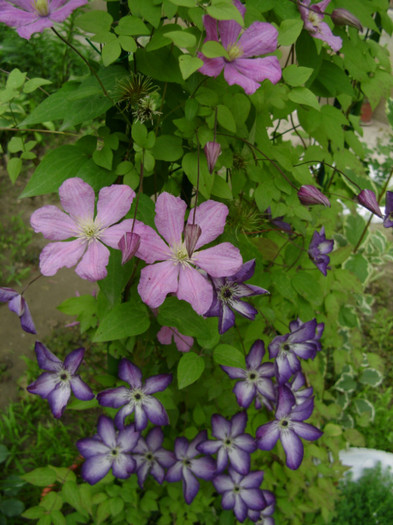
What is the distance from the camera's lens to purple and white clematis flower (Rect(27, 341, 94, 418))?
869 mm

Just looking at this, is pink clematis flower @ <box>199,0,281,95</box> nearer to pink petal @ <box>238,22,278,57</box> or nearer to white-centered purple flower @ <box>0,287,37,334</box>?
pink petal @ <box>238,22,278,57</box>

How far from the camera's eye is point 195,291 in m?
0.60

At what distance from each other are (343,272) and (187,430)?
1.82 feet

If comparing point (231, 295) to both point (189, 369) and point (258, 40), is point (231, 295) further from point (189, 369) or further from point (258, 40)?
point (258, 40)

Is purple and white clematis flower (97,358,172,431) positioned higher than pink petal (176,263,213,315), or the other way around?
pink petal (176,263,213,315)

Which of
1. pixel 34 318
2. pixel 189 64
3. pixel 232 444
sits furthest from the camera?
pixel 34 318

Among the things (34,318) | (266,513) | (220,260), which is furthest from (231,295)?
(34,318)

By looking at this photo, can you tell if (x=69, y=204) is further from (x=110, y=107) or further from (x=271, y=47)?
(x=271, y=47)

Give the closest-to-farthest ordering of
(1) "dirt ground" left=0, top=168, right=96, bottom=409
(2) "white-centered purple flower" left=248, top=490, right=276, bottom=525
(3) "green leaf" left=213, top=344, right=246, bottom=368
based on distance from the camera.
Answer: (3) "green leaf" left=213, top=344, right=246, bottom=368 → (2) "white-centered purple flower" left=248, top=490, right=276, bottom=525 → (1) "dirt ground" left=0, top=168, right=96, bottom=409

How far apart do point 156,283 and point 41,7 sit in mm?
351

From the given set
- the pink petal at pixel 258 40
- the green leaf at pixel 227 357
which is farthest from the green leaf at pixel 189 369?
the pink petal at pixel 258 40

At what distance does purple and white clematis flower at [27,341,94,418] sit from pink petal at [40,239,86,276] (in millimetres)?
307

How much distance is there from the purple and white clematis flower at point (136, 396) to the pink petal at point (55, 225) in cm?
36

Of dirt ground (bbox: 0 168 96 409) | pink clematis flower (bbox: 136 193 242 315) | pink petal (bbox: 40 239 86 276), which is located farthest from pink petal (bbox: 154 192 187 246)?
dirt ground (bbox: 0 168 96 409)
